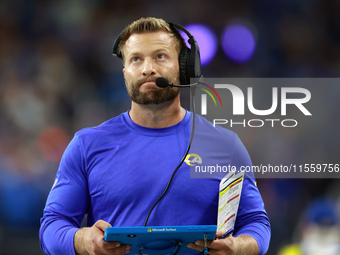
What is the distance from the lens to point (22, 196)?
3791mm

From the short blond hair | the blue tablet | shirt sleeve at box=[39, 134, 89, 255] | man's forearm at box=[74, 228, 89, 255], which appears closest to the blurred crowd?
the short blond hair

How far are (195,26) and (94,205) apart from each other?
118 inches

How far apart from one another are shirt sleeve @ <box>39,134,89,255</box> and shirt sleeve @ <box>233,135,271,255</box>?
1.78 feet

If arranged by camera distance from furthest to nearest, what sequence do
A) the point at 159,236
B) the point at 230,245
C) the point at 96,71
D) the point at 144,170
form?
the point at 96,71 → the point at 144,170 → the point at 230,245 → the point at 159,236

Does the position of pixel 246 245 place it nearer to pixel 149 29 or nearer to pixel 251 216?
pixel 251 216

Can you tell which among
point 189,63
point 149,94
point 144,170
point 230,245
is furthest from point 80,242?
point 189,63

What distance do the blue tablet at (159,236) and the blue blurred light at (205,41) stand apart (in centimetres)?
298

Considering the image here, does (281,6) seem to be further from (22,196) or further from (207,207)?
(207,207)

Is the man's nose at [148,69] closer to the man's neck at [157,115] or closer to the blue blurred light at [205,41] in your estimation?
the man's neck at [157,115]

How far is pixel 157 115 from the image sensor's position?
Answer: 1801mm

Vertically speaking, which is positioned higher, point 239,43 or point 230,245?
point 239,43

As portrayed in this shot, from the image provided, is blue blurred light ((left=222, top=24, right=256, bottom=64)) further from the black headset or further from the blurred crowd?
the black headset

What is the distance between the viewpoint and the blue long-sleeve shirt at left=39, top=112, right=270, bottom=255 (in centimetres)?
163

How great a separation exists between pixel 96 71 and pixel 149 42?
8.79ft
